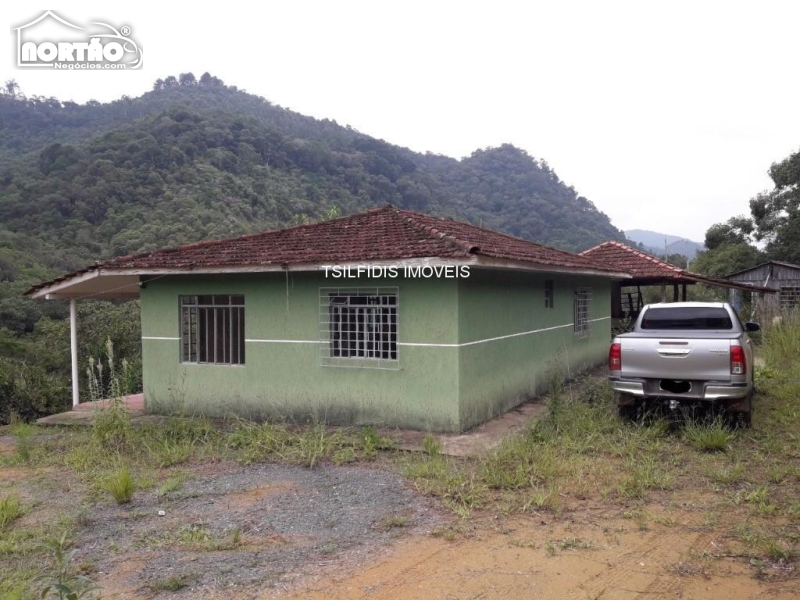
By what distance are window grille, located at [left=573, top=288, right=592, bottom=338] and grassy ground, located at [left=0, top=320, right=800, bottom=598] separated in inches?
158

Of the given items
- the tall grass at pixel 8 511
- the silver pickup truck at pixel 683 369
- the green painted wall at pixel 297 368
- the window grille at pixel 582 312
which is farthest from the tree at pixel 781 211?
the tall grass at pixel 8 511

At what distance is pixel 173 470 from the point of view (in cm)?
754

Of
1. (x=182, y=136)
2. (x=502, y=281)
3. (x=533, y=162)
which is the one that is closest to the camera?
(x=502, y=281)

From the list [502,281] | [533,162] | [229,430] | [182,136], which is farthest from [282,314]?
[533,162]

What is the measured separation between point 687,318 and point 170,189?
35.3m

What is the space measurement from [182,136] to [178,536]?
4391 centimetres

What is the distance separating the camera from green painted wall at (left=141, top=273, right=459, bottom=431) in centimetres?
866

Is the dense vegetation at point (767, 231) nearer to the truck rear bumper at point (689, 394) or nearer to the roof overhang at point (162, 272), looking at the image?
the roof overhang at point (162, 272)

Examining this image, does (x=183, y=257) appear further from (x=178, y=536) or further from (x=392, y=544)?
(x=392, y=544)

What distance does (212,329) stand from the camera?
1060cm

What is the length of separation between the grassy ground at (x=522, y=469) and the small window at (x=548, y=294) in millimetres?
2445

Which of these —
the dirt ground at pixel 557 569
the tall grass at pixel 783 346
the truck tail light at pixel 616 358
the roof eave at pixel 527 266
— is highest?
the roof eave at pixel 527 266

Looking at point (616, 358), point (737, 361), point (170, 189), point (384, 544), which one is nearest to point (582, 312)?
point (616, 358)

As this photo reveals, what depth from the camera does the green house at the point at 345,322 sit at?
8.63 meters
